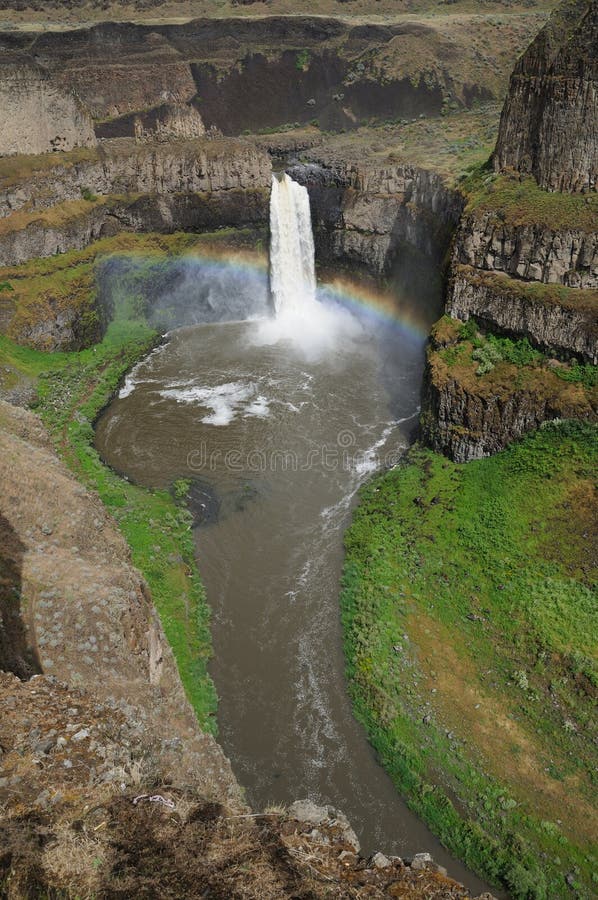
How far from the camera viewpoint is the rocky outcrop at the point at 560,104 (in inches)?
1220

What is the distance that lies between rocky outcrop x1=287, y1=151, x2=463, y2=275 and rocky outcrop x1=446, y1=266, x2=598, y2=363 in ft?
31.5

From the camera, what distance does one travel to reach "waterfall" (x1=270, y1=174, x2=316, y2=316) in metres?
51.6

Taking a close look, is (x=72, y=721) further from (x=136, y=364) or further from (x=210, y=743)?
(x=136, y=364)

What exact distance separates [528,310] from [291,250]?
2535cm

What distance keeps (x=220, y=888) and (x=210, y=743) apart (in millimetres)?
7932

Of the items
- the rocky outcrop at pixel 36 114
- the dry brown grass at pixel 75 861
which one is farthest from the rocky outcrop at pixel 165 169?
the dry brown grass at pixel 75 861

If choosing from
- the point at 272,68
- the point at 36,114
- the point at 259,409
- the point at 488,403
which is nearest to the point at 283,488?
the point at 259,409

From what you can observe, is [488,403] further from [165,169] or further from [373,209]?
[165,169]

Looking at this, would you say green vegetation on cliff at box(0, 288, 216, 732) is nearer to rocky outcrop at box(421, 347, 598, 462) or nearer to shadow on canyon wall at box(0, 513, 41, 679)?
shadow on canyon wall at box(0, 513, 41, 679)

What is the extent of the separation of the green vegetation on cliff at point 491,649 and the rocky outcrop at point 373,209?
62.2ft

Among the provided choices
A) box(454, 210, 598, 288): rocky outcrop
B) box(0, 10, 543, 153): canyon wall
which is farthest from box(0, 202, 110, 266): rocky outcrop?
box(454, 210, 598, 288): rocky outcrop

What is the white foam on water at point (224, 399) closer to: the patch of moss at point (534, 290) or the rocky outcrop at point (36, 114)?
the patch of moss at point (534, 290)

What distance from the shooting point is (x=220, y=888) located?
981cm

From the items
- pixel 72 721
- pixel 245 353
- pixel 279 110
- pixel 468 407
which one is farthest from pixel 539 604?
pixel 279 110
